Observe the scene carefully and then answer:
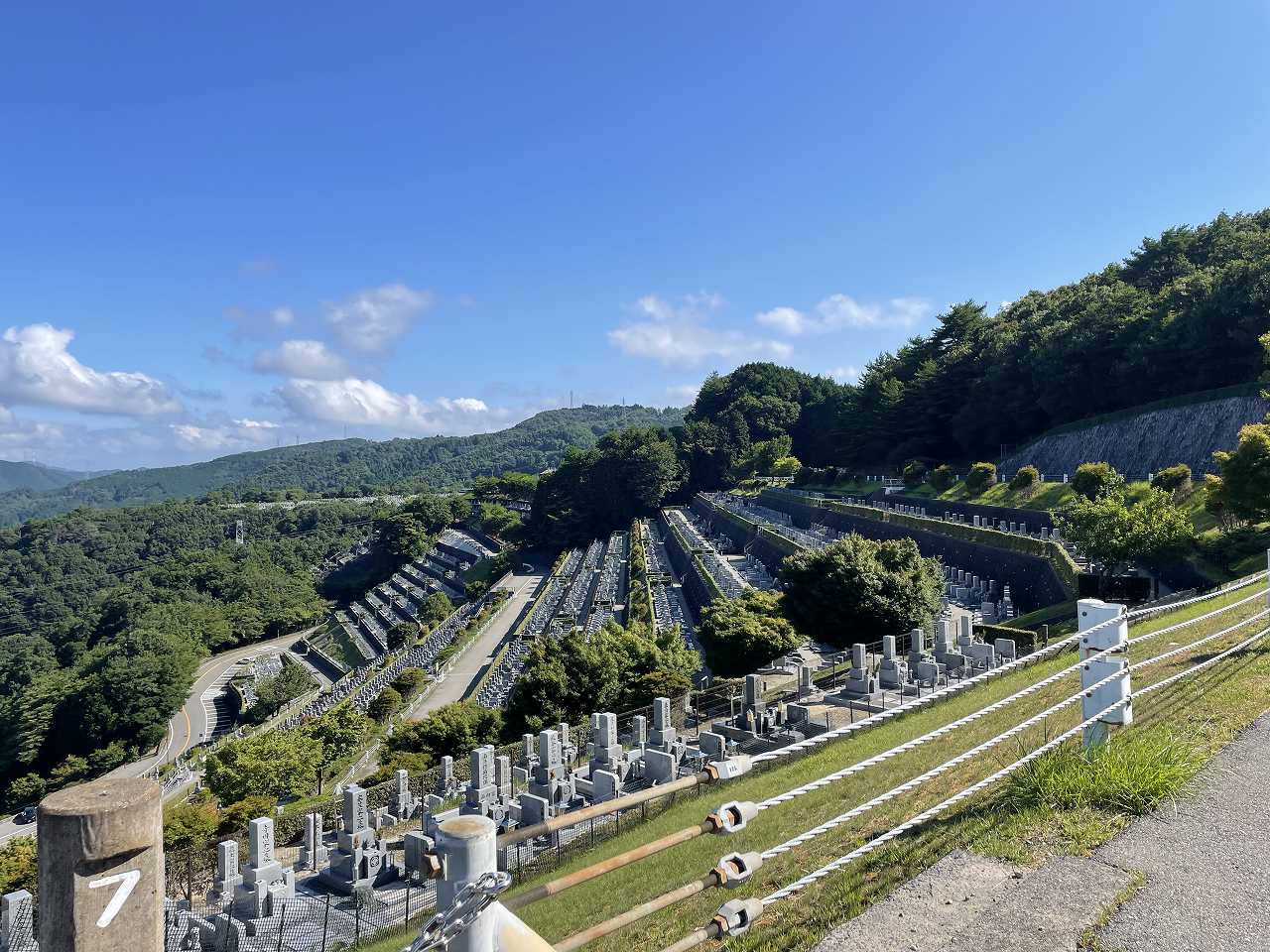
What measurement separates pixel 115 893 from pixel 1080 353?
47.7 m

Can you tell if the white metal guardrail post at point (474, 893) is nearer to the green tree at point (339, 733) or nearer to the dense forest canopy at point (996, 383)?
the green tree at point (339, 733)

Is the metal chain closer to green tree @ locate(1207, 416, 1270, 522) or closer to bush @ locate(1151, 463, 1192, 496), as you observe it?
green tree @ locate(1207, 416, 1270, 522)

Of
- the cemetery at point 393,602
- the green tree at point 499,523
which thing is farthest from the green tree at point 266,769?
the green tree at point 499,523

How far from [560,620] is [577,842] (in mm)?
30139

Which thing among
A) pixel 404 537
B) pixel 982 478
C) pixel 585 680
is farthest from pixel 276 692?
pixel 982 478

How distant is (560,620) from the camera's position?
39.9 m

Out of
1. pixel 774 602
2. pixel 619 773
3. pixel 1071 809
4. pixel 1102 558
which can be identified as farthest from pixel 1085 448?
pixel 1071 809

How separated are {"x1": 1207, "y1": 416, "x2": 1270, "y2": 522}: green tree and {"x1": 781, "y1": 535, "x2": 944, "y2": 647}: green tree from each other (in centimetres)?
700

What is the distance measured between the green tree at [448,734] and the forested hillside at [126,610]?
3052cm

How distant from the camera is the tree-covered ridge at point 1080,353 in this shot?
3478 cm

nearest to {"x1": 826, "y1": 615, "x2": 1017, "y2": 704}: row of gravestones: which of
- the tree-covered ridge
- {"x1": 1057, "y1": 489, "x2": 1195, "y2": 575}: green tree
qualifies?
{"x1": 1057, "y1": 489, "x2": 1195, "y2": 575}: green tree

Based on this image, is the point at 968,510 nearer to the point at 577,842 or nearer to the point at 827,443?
the point at 577,842

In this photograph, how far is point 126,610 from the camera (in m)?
70.4

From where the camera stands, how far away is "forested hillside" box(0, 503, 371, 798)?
148 ft
